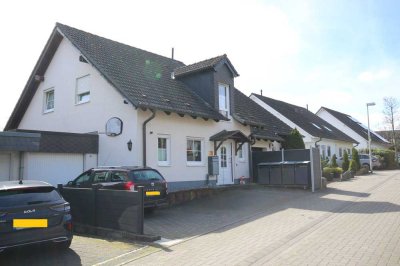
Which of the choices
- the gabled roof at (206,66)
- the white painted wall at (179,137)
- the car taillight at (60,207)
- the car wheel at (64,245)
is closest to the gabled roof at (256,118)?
the white painted wall at (179,137)

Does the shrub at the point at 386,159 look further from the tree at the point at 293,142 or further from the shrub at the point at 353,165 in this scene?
the tree at the point at 293,142

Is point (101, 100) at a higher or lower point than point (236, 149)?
higher

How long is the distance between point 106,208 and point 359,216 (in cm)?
706

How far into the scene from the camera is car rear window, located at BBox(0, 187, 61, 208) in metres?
7.18

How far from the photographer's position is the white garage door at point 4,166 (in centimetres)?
1388

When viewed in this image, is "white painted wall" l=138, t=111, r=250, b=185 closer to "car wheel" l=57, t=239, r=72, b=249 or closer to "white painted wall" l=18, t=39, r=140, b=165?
"white painted wall" l=18, t=39, r=140, b=165

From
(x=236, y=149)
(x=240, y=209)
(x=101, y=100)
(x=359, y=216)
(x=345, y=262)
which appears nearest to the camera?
(x=345, y=262)

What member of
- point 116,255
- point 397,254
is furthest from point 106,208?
point 397,254

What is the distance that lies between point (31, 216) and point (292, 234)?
5.58 metres

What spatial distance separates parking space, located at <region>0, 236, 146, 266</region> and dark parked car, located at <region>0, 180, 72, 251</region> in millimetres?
350

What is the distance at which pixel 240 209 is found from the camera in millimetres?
13414

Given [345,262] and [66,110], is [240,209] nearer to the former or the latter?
[345,262]

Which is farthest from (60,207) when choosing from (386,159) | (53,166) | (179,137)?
(386,159)

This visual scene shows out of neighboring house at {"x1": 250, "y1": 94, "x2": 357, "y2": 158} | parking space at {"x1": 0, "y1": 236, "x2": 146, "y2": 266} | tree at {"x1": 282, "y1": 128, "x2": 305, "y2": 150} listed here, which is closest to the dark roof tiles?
parking space at {"x1": 0, "y1": 236, "x2": 146, "y2": 266}
